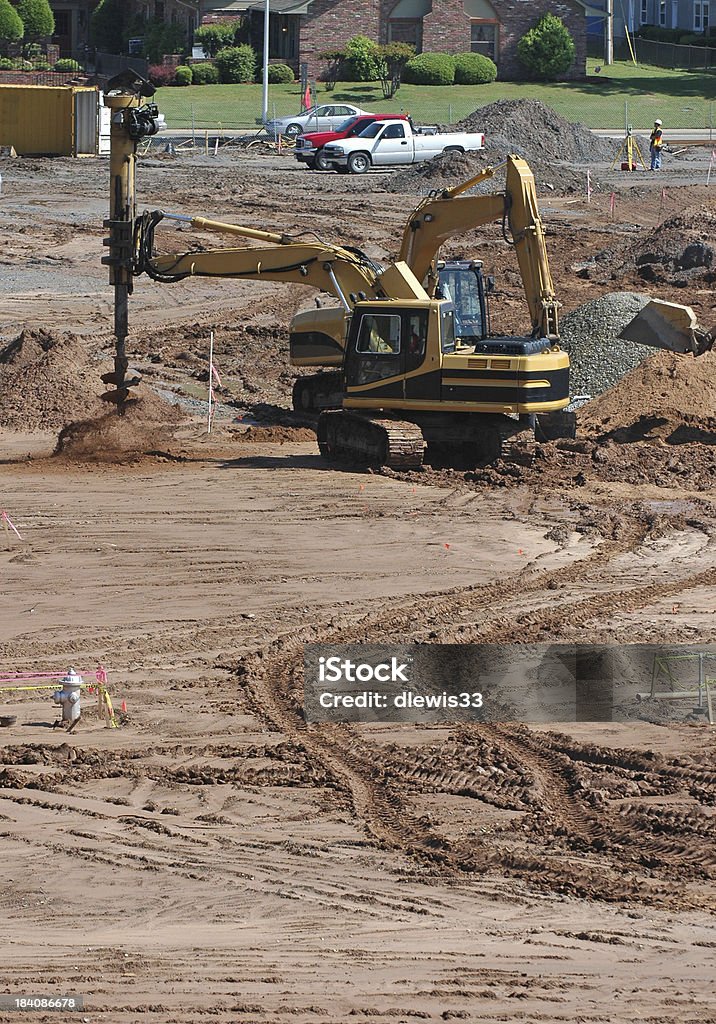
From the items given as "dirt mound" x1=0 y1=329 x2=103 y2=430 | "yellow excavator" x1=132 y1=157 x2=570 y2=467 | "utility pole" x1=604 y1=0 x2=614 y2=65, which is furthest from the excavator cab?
"utility pole" x1=604 y1=0 x2=614 y2=65

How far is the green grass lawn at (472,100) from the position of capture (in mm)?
55562

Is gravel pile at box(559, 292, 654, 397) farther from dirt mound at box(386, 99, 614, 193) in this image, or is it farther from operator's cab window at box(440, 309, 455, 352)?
dirt mound at box(386, 99, 614, 193)

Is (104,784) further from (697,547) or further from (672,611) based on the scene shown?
(697,547)

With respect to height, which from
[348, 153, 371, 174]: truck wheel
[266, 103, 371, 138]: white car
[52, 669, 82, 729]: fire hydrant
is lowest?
[52, 669, 82, 729]: fire hydrant

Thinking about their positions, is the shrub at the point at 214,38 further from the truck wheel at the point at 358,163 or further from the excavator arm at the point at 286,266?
the excavator arm at the point at 286,266

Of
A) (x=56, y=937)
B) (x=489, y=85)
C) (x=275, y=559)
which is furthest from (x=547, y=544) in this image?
(x=489, y=85)

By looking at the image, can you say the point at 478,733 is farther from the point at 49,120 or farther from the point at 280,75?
the point at 280,75

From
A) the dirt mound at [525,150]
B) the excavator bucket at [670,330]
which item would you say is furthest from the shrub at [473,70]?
the excavator bucket at [670,330]

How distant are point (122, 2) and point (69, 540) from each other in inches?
2389

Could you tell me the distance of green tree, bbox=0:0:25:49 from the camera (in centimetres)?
6372

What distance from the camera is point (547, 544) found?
15719mm

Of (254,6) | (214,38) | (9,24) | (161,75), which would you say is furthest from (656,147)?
(9,24)

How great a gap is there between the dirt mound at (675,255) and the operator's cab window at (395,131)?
12.5 m

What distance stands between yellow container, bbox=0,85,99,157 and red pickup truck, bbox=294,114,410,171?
21.3 feet
